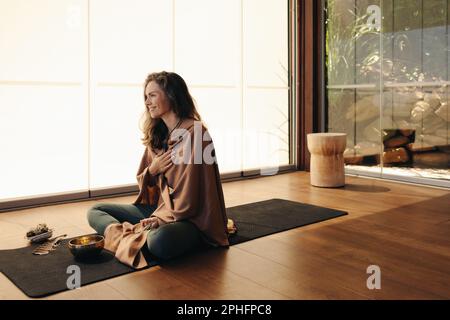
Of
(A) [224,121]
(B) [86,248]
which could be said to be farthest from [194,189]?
(A) [224,121]

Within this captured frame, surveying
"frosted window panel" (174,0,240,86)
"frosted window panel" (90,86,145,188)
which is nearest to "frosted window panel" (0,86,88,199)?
"frosted window panel" (90,86,145,188)

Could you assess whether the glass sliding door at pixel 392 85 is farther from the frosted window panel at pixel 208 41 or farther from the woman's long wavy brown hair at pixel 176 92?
the woman's long wavy brown hair at pixel 176 92

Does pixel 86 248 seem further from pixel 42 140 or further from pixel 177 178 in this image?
pixel 42 140

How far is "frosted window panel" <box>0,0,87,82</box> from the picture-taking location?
3.21 meters

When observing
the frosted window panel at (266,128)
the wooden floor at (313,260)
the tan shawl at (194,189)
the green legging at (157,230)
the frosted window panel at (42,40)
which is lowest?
the wooden floor at (313,260)

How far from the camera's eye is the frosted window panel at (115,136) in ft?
12.0

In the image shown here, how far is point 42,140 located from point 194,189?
1.60 meters

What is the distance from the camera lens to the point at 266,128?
484 centimetres

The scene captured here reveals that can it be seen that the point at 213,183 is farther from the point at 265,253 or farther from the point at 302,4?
the point at 302,4

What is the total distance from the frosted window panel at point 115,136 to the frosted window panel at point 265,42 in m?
1.26

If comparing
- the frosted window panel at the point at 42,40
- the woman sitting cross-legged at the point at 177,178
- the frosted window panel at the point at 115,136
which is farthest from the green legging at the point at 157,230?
the frosted window panel at the point at 42,40

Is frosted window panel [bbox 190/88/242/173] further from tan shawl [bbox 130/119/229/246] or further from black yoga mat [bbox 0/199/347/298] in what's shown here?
tan shawl [bbox 130/119/229/246]

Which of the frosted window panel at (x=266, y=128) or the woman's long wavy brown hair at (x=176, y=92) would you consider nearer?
the woman's long wavy brown hair at (x=176, y=92)

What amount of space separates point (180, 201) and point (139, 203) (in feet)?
1.43
